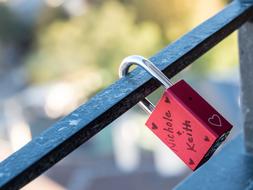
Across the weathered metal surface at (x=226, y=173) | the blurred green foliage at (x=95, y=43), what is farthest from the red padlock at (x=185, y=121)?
the blurred green foliage at (x=95, y=43)

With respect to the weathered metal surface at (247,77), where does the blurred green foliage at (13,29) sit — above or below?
above

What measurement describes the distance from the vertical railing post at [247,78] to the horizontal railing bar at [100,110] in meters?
0.09

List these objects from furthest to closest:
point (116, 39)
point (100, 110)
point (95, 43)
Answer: point (95, 43) < point (116, 39) < point (100, 110)

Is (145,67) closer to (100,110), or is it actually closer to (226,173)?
(100,110)

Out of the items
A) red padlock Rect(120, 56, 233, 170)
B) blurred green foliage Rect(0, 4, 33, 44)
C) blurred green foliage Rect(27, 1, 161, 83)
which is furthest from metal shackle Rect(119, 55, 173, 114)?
blurred green foliage Rect(0, 4, 33, 44)

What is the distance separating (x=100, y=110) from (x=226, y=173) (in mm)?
298

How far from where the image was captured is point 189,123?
41 centimetres

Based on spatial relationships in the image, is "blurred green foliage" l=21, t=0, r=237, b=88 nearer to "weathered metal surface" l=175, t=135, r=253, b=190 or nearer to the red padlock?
"weathered metal surface" l=175, t=135, r=253, b=190

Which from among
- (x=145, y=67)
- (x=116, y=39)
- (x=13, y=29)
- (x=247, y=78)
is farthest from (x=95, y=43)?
(x=145, y=67)

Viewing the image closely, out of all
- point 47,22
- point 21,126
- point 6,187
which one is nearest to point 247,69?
point 6,187

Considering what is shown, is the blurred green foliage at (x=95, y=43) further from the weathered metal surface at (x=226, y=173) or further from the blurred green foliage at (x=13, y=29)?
the weathered metal surface at (x=226, y=173)

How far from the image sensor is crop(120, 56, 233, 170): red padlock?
40 centimetres

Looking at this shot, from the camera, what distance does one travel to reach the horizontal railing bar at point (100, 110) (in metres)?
0.33

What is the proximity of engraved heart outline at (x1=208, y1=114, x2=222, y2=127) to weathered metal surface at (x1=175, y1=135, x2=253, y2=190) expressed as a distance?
20 cm
